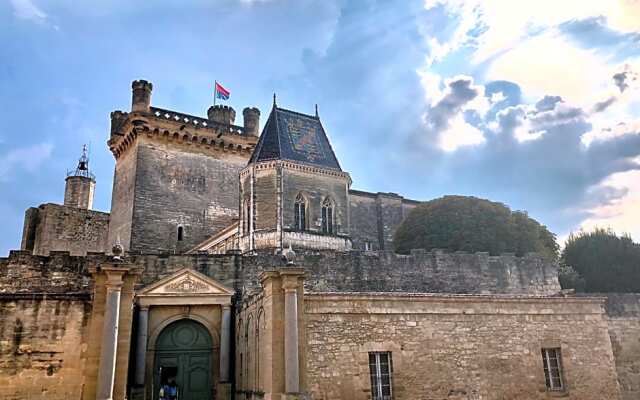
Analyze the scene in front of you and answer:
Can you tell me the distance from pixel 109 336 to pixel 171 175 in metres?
17.7

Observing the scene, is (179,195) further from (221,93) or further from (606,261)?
(606,261)

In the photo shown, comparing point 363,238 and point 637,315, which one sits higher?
point 363,238

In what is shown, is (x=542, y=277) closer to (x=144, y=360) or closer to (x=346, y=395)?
(x=346, y=395)

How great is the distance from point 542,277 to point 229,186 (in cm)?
1707

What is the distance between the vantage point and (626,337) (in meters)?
19.6

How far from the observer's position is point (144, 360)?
634 inches

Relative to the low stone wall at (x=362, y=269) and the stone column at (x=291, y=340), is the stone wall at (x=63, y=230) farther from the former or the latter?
the stone column at (x=291, y=340)

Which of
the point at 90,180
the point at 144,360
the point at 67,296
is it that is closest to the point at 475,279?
the point at 144,360

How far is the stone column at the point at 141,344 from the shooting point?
1588 centimetres

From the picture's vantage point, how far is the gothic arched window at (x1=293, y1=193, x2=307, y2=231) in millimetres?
23594

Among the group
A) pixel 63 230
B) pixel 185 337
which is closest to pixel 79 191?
pixel 63 230

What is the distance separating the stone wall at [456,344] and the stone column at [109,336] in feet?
14.4

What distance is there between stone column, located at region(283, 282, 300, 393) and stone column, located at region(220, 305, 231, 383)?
18.6ft

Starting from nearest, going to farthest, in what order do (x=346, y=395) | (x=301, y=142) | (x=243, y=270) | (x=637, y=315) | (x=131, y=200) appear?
(x=346, y=395), (x=243, y=270), (x=637, y=315), (x=301, y=142), (x=131, y=200)
